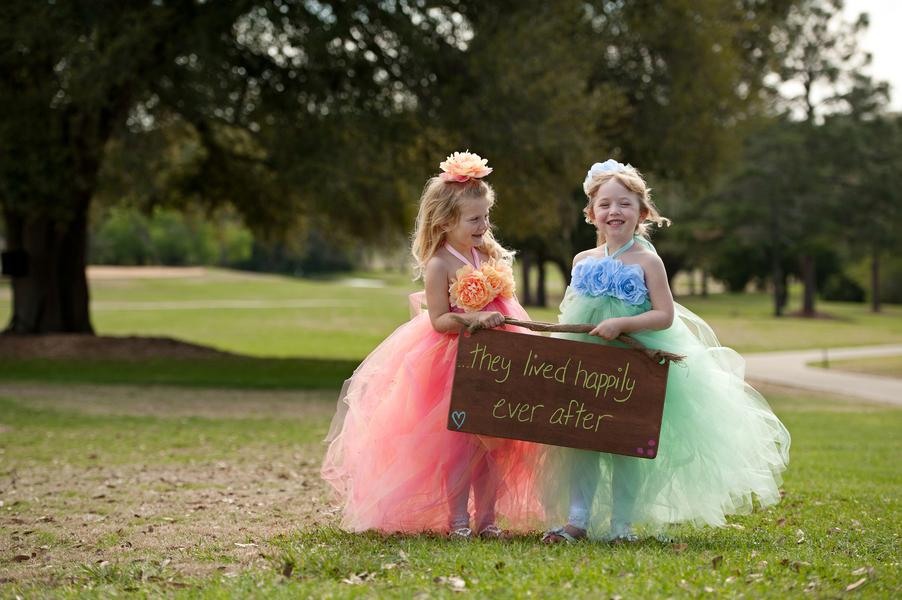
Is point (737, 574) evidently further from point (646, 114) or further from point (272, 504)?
point (646, 114)

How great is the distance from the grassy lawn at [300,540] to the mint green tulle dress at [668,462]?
0.23 meters

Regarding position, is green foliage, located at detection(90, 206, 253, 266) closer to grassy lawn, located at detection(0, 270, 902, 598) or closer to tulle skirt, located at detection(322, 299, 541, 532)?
grassy lawn, located at detection(0, 270, 902, 598)

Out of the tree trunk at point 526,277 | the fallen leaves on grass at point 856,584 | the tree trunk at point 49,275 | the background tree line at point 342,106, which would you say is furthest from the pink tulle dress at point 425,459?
the tree trunk at point 526,277

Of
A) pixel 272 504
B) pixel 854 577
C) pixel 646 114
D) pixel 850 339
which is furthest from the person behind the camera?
pixel 850 339

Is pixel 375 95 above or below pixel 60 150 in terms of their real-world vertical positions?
above

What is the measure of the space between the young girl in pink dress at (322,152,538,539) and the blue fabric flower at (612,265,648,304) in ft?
1.92

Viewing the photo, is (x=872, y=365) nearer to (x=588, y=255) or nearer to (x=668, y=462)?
(x=668, y=462)

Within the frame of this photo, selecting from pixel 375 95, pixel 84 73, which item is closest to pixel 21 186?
pixel 84 73

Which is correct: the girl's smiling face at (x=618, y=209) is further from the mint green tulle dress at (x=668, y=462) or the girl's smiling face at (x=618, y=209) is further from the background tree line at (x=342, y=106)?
the background tree line at (x=342, y=106)

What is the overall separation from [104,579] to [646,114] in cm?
1732

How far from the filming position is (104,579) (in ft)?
15.3

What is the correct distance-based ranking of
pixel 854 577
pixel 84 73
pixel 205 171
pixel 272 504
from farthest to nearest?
pixel 205 171 < pixel 84 73 < pixel 272 504 < pixel 854 577

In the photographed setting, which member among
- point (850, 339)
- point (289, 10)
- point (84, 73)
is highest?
point (289, 10)

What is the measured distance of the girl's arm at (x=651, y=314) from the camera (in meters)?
4.97
